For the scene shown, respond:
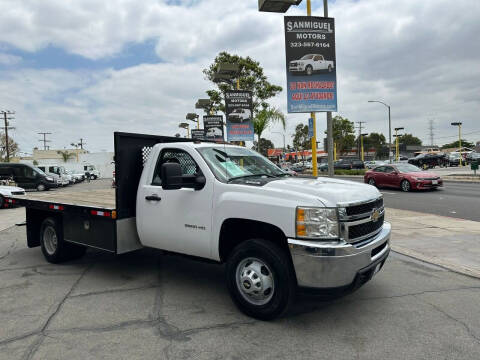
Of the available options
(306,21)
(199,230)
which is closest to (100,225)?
(199,230)

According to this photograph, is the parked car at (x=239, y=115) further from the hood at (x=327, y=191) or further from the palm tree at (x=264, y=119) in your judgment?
the hood at (x=327, y=191)

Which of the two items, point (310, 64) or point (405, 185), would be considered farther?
point (405, 185)

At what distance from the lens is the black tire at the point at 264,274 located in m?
3.51

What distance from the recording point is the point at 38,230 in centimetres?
661

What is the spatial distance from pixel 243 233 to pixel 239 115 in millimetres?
12709

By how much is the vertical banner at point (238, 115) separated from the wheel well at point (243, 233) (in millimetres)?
12183

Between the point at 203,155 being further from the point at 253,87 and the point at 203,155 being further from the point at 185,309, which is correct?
the point at 253,87

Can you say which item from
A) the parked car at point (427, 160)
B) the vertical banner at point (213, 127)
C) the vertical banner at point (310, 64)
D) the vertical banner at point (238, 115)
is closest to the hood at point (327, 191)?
the vertical banner at point (310, 64)

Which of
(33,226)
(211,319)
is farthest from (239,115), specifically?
(211,319)

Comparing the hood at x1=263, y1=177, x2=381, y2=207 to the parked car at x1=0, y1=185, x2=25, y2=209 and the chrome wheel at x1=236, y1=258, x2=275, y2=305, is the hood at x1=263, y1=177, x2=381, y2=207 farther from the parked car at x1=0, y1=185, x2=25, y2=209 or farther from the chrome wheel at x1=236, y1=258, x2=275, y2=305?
the parked car at x1=0, y1=185, x2=25, y2=209

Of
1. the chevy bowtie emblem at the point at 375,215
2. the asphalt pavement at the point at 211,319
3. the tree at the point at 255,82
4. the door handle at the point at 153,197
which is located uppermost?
the tree at the point at 255,82

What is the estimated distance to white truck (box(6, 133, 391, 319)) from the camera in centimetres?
340

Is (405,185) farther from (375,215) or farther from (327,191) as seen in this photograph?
(327,191)

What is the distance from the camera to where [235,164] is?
14.9ft
